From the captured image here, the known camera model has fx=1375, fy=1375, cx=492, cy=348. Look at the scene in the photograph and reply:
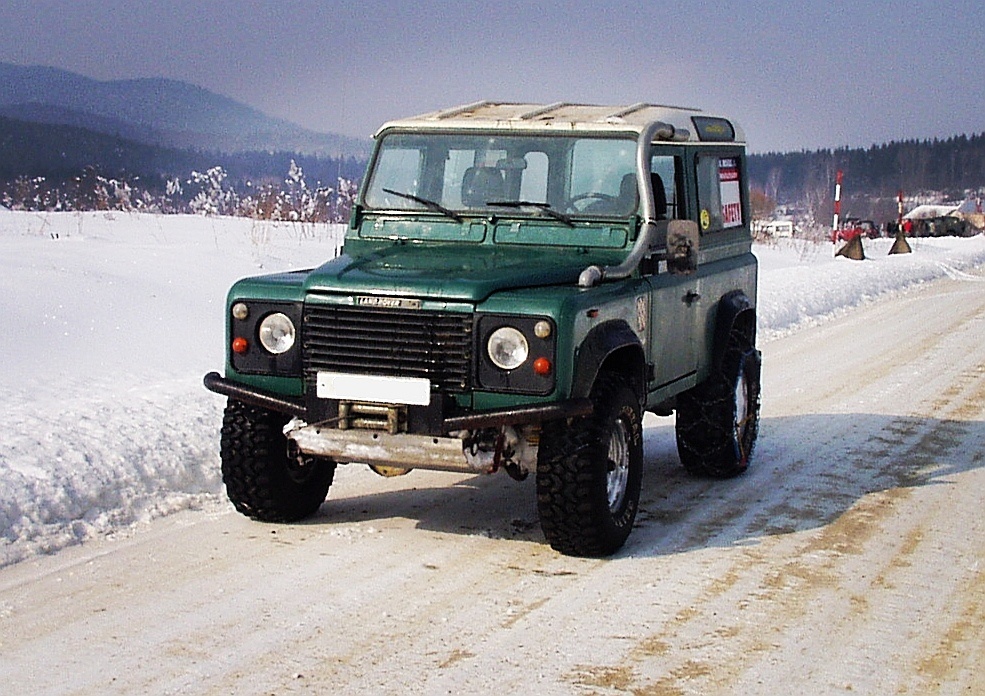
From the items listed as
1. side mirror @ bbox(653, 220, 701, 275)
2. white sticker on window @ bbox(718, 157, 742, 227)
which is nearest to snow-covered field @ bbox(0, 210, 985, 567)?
side mirror @ bbox(653, 220, 701, 275)

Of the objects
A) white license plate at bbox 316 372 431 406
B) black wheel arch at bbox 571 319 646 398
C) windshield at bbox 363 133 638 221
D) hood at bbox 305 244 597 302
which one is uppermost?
windshield at bbox 363 133 638 221

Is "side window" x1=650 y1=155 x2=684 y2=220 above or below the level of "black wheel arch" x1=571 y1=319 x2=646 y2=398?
above

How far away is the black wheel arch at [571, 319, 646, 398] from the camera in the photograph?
6129 millimetres

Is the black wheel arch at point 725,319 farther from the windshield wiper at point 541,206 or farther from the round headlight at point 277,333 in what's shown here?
the round headlight at point 277,333

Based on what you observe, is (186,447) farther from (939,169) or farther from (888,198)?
(939,169)

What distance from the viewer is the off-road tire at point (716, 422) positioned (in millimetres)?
8227

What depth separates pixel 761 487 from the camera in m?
8.12

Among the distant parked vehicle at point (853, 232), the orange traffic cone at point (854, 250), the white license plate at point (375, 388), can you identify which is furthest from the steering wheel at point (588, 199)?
the distant parked vehicle at point (853, 232)

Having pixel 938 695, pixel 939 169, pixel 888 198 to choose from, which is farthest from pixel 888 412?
pixel 939 169

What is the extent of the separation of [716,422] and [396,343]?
277 centimetres

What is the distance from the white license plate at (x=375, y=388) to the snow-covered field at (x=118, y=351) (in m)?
1.38

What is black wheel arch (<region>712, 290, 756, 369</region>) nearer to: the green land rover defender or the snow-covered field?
the green land rover defender

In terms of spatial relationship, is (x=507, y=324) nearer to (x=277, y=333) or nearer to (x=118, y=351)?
(x=277, y=333)

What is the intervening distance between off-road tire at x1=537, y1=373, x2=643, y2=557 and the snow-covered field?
2.09 m
